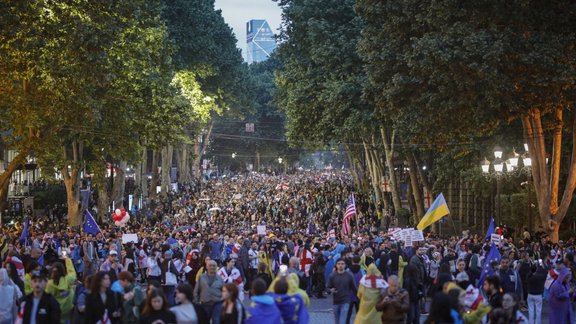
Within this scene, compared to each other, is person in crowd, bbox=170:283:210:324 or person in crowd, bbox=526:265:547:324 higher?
person in crowd, bbox=170:283:210:324

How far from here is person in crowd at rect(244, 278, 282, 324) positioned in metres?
11.0

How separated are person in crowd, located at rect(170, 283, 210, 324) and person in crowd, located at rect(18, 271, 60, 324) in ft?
6.20

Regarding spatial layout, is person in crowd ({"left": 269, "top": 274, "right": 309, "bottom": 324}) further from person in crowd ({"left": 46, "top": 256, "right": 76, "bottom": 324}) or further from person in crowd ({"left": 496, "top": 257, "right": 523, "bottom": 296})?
person in crowd ({"left": 496, "top": 257, "right": 523, "bottom": 296})

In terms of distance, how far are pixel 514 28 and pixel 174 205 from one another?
38.1m

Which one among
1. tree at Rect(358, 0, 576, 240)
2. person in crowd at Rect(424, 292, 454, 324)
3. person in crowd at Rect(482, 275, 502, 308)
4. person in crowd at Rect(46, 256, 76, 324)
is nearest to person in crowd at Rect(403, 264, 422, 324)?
person in crowd at Rect(482, 275, 502, 308)

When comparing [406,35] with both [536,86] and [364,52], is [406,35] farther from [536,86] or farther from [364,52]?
[536,86]

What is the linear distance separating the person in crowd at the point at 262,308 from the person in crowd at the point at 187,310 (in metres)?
0.60

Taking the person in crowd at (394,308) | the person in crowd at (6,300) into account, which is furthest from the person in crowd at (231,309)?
the person in crowd at (6,300)

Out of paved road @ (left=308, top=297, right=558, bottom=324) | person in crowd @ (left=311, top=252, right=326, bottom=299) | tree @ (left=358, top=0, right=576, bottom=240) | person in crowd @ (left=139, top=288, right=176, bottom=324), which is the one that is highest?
tree @ (left=358, top=0, right=576, bottom=240)

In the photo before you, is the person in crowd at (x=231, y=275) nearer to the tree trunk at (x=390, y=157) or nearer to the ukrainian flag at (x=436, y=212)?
the ukrainian flag at (x=436, y=212)

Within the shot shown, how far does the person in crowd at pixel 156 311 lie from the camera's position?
10672 mm

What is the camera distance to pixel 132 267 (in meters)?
21.8

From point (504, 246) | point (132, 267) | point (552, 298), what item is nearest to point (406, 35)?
point (504, 246)

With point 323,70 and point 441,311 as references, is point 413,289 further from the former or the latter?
point 323,70
